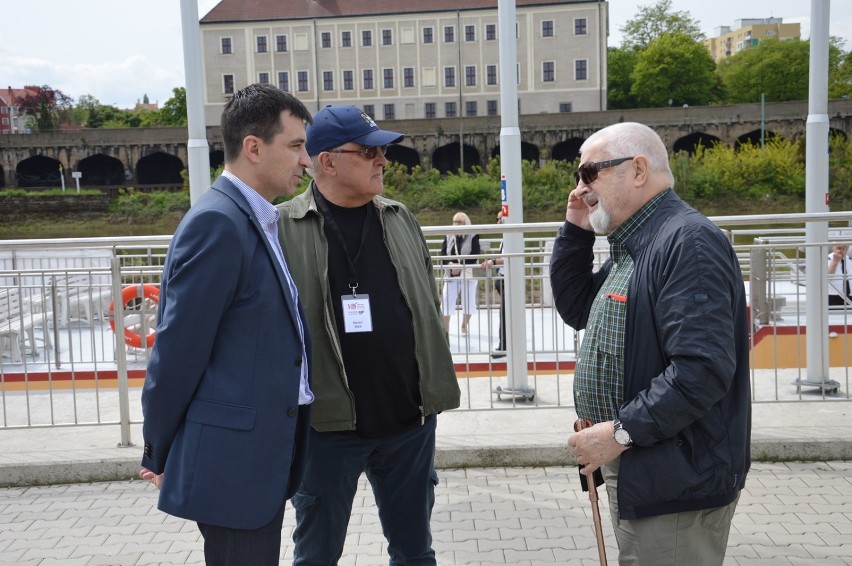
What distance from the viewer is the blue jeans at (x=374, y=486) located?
3164 mm

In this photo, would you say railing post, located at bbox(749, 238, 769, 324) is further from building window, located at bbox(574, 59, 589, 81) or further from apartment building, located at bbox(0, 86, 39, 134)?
apartment building, located at bbox(0, 86, 39, 134)

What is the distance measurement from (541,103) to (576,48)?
522 cm

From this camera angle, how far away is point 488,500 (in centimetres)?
494

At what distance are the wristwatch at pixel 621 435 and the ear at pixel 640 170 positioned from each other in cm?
67

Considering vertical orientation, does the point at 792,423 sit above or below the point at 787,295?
below

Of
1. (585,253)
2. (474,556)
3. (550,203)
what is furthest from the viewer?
(550,203)

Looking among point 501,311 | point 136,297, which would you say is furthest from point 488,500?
point 136,297

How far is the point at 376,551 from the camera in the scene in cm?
429

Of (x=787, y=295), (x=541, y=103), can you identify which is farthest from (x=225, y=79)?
(x=787, y=295)

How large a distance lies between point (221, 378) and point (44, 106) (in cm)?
9299

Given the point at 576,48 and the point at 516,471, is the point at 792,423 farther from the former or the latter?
the point at 576,48

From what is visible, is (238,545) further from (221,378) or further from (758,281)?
(758,281)

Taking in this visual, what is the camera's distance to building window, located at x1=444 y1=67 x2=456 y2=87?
76.0 meters

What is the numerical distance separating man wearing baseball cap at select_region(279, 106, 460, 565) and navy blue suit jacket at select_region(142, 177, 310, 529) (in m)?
0.60
